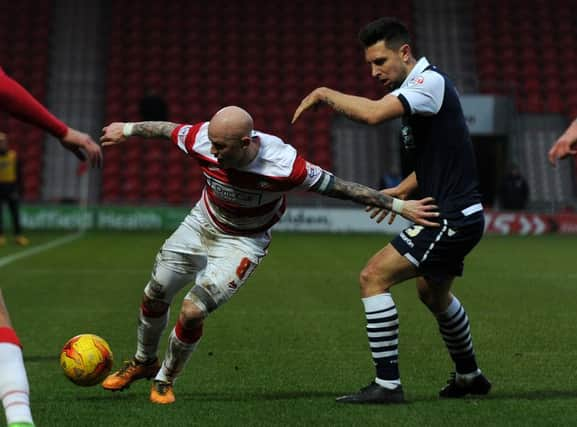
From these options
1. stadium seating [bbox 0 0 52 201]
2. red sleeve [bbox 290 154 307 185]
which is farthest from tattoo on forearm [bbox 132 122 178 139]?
stadium seating [bbox 0 0 52 201]

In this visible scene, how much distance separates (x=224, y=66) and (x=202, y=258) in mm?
25394

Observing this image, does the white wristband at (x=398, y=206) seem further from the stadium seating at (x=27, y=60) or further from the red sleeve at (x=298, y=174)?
the stadium seating at (x=27, y=60)

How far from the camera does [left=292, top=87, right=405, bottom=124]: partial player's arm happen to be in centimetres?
524

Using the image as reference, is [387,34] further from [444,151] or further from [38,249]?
[38,249]

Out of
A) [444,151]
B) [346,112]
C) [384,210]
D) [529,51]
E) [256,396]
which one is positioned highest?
[529,51]

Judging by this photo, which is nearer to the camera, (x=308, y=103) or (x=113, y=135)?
(x=308, y=103)

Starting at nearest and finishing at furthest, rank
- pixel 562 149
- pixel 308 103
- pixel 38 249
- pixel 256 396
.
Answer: pixel 562 149, pixel 308 103, pixel 256 396, pixel 38 249

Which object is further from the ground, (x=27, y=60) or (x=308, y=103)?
(x=27, y=60)

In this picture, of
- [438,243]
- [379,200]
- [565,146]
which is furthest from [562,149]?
[379,200]

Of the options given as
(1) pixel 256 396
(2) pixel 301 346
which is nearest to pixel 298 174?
(1) pixel 256 396

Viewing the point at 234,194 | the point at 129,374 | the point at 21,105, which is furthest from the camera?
the point at 129,374

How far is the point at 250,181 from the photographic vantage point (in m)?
5.71

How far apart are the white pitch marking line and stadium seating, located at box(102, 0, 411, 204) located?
5.74 m

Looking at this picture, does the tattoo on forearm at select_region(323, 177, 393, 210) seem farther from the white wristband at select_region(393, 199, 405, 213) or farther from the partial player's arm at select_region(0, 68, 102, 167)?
the partial player's arm at select_region(0, 68, 102, 167)
